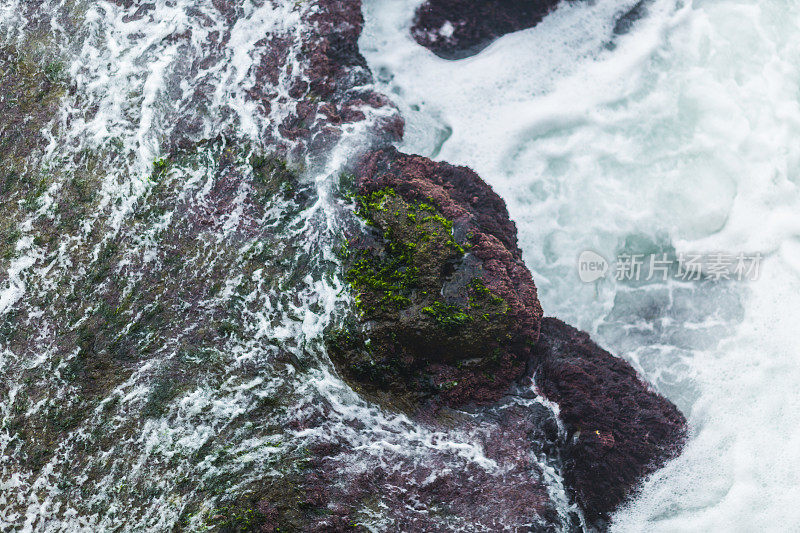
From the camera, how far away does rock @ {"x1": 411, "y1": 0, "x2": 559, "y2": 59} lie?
11680 millimetres

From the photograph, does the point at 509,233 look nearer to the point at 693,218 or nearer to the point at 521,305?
the point at 521,305

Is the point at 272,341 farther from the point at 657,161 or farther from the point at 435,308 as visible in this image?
the point at 657,161

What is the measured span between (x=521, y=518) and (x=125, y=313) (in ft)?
22.7

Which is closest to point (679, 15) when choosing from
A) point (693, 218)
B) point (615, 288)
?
point (693, 218)

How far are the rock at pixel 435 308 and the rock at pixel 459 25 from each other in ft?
12.9

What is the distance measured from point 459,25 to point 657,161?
4774mm

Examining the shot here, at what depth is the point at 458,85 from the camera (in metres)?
11.5
